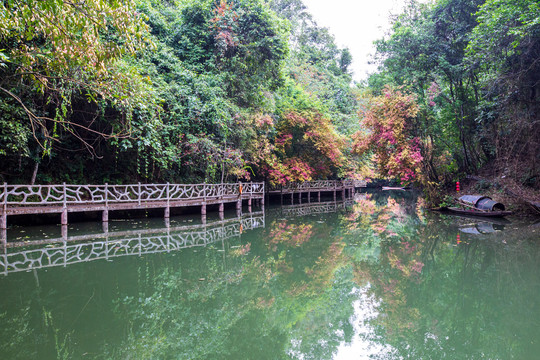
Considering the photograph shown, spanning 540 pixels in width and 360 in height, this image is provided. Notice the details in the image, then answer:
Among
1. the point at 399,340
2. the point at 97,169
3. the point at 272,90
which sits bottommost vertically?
the point at 399,340

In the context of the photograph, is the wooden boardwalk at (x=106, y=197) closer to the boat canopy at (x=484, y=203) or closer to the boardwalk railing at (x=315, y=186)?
the boardwalk railing at (x=315, y=186)

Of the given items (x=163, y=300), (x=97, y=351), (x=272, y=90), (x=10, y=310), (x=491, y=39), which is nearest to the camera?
(x=97, y=351)

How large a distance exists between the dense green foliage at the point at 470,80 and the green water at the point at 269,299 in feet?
21.5

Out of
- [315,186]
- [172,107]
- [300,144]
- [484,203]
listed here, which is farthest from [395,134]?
[315,186]

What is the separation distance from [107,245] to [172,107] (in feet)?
21.4

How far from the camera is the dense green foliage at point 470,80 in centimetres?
1254

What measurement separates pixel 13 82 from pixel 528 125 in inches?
656

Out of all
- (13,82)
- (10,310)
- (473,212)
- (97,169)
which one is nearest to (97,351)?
(10,310)

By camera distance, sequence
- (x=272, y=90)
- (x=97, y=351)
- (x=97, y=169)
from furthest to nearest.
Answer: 1. (x=272, y=90)
2. (x=97, y=169)
3. (x=97, y=351)

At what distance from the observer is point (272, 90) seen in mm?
18562

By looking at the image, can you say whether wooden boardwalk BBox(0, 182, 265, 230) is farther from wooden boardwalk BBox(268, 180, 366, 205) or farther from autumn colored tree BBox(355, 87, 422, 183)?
autumn colored tree BBox(355, 87, 422, 183)

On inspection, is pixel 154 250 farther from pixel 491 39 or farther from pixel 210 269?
pixel 491 39

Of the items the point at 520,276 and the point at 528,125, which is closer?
the point at 520,276

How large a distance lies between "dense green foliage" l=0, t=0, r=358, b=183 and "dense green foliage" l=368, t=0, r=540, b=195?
5.63 metres
